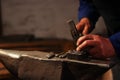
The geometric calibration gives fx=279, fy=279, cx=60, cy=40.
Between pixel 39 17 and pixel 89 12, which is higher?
pixel 89 12

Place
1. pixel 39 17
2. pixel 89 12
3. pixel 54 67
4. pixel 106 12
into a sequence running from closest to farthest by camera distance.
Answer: pixel 54 67
pixel 106 12
pixel 89 12
pixel 39 17

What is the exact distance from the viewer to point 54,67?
855 millimetres

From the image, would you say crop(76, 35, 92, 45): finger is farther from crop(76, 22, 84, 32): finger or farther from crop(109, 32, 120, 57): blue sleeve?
→ crop(76, 22, 84, 32): finger

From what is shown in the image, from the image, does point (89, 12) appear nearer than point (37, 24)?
Yes

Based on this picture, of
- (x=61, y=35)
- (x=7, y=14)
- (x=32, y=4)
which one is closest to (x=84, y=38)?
(x=61, y=35)

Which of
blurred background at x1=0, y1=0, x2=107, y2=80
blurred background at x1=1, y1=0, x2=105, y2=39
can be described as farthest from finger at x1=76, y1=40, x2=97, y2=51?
blurred background at x1=1, y1=0, x2=105, y2=39

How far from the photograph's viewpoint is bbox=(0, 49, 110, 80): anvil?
831 millimetres

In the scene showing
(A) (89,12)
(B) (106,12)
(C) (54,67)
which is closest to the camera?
(C) (54,67)

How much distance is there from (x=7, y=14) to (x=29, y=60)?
160cm

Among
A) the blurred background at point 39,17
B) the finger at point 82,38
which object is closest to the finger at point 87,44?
the finger at point 82,38

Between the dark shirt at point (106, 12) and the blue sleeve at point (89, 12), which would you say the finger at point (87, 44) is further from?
the blue sleeve at point (89, 12)

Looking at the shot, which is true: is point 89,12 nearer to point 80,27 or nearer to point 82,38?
point 80,27

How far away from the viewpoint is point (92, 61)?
850 millimetres

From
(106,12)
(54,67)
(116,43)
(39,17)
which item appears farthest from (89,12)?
(39,17)
